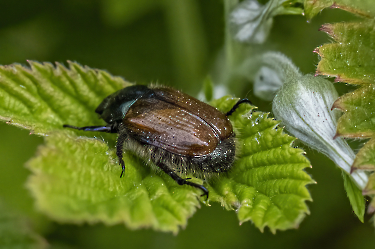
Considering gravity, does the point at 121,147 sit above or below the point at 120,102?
below

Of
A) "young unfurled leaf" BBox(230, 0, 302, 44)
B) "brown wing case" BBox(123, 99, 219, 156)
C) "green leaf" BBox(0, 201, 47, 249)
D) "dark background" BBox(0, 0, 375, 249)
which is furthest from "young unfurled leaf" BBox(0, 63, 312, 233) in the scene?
"dark background" BBox(0, 0, 375, 249)

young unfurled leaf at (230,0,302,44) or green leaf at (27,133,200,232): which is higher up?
young unfurled leaf at (230,0,302,44)

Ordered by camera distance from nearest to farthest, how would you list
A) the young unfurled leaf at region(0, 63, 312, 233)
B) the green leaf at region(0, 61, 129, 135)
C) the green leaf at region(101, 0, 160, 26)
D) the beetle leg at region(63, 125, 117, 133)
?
1. the young unfurled leaf at region(0, 63, 312, 233)
2. the green leaf at region(0, 61, 129, 135)
3. the beetle leg at region(63, 125, 117, 133)
4. the green leaf at region(101, 0, 160, 26)

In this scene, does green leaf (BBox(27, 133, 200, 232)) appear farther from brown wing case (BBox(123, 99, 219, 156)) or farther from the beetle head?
the beetle head

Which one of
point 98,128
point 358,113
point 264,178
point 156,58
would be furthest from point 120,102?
point 156,58

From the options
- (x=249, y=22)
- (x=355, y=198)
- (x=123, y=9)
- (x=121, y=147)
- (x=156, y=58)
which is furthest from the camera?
(x=156, y=58)

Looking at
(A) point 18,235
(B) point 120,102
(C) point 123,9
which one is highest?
(C) point 123,9

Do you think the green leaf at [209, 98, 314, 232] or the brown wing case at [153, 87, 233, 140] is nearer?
the green leaf at [209, 98, 314, 232]

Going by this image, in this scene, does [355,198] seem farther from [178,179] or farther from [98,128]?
[98,128]

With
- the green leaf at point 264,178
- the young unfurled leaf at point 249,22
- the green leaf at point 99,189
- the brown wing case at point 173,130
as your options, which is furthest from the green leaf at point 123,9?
the green leaf at point 99,189
